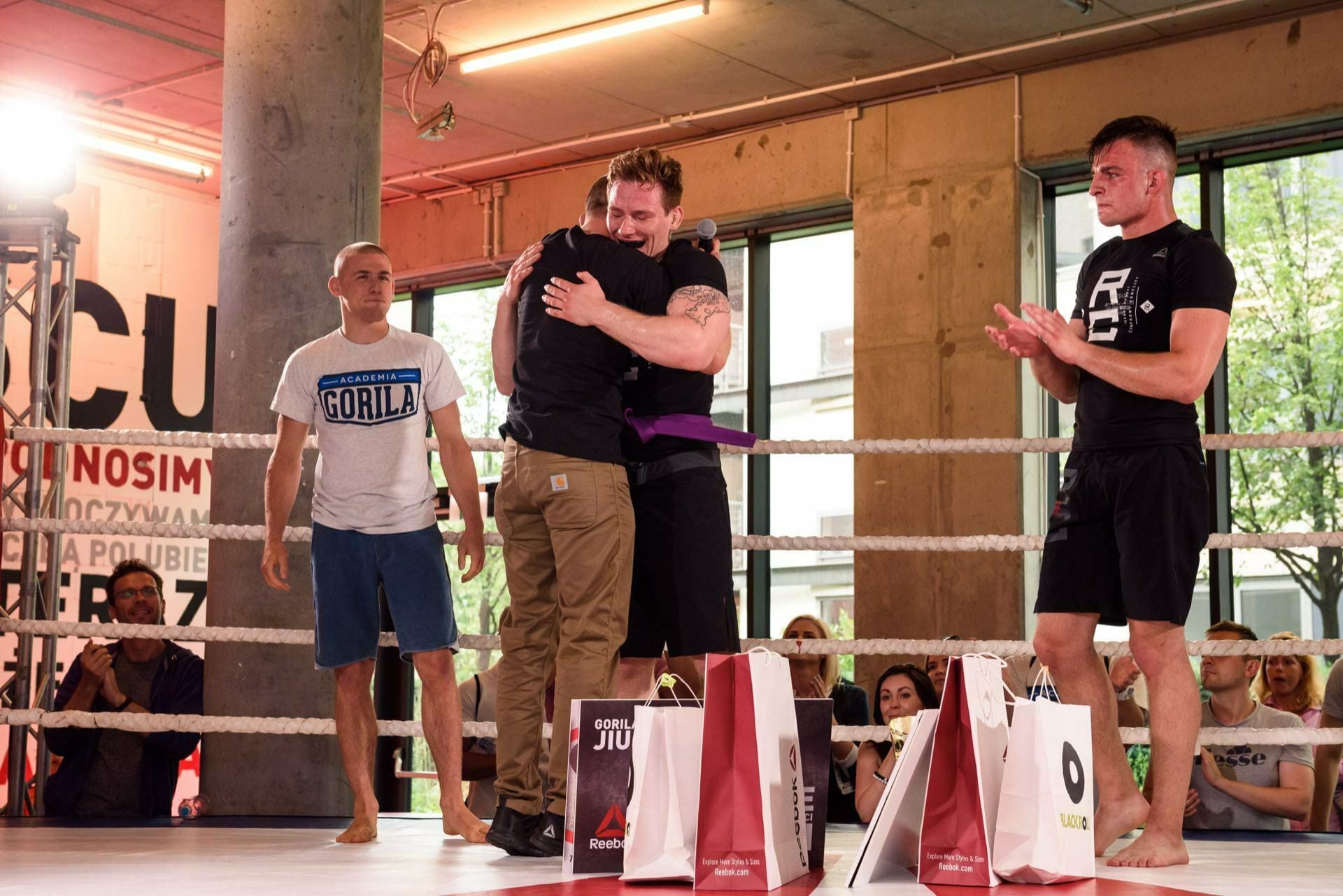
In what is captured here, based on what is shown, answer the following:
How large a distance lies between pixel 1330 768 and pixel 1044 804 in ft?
9.01

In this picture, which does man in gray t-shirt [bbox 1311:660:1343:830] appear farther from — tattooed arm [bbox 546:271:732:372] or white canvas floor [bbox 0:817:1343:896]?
tattooed arm [bbox 546:271:732:372]

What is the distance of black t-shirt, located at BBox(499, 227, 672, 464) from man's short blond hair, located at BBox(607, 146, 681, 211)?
13cm

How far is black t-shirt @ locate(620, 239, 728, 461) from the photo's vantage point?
303 centimetres

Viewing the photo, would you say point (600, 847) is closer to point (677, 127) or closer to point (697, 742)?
point (697, 742)

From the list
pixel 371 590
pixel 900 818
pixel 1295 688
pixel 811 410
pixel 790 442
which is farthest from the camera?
pixel 811 410

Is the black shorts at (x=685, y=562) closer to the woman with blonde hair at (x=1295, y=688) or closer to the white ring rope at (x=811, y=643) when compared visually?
the white ring rope at (x=811, y=643)

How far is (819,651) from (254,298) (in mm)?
2127

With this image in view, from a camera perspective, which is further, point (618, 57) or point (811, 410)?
point (811, 410)

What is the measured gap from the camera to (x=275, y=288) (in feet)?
15.2

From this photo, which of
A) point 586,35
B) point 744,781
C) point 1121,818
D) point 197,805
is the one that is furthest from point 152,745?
point 586,35

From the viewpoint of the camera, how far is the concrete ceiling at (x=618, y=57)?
7.14m

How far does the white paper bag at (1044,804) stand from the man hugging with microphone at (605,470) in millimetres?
748

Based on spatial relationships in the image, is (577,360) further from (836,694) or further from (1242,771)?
(1242,771)

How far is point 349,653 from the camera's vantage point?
3.42 metres
